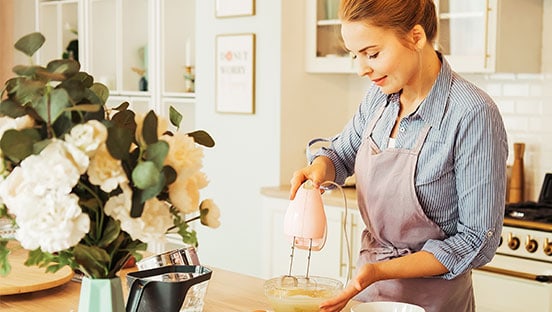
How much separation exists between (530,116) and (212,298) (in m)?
2.32

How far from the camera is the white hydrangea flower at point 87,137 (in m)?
1.46

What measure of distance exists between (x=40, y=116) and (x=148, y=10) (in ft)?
12.5

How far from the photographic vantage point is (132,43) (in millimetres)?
5508

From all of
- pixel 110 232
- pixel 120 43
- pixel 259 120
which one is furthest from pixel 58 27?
pixel 110 232

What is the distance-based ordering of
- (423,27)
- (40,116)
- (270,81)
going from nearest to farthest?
(40,116), (423,27), (270,81)

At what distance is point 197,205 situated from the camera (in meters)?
1.64

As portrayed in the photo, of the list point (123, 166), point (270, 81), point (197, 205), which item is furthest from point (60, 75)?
point (270, 81)

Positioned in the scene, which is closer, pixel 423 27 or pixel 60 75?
pixel 60 75

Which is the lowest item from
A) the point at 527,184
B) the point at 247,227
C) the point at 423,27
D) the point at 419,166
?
the point at 247,227

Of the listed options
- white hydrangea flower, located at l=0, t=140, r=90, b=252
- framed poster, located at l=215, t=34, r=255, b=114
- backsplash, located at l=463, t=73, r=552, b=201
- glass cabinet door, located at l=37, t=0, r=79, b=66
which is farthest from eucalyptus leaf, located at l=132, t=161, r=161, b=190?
glass cabinet door, located at l=37, t=0, r=79, b=66

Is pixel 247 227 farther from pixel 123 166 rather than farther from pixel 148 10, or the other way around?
pixel 123 166

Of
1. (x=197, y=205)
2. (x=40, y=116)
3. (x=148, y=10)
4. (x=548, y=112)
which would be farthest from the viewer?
(x=148, y=10)

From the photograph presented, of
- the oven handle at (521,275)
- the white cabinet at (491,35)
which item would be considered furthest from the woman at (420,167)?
the white cabinet at (491,35)

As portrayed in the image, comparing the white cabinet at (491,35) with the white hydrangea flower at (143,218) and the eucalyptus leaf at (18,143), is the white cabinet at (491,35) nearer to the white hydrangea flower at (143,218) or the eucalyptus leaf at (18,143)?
the white hydrangea flower at (143,218)
